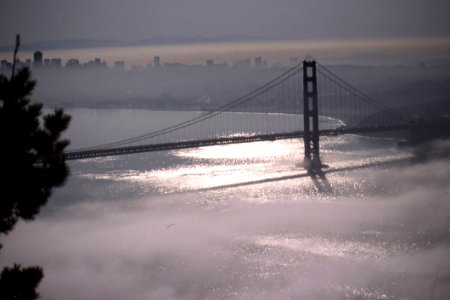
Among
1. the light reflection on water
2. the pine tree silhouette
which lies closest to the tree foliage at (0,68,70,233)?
the pine tree silhouette

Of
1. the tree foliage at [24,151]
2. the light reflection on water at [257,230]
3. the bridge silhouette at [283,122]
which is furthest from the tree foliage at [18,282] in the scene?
the bridge silhouette at [283,122]

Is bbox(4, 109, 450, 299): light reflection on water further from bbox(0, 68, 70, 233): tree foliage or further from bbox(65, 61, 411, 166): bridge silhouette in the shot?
bbox(0, 68, 70, 233): tree foliage

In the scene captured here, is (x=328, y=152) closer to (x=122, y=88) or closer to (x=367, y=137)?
(x=367, y=137)

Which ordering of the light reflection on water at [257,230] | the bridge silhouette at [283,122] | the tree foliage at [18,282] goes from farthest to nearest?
1. the bridge silhouette at [283,122]
2. the light reflection on water at [257,230]
3. the tree foliage at [18,282]

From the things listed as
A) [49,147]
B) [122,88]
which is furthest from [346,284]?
[122,88]

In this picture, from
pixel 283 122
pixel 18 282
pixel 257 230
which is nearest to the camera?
pixel 18 282

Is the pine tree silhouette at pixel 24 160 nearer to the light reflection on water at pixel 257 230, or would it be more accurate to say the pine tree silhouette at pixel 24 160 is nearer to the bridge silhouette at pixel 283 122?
the light reflection on water at pixel 257 230

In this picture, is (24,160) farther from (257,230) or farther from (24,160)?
(257,230)

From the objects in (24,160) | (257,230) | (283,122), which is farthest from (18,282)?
(283,122)
